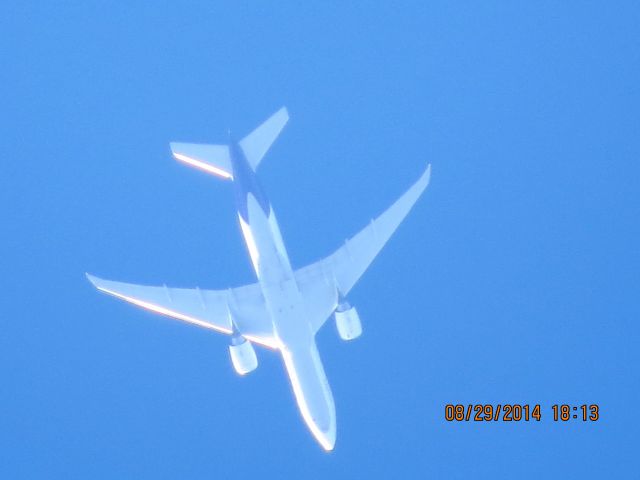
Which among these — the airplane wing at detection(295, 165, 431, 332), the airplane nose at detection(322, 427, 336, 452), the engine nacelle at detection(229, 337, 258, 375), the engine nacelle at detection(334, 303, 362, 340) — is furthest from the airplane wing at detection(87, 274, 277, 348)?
the airplane nose at detection(322, 427, 336, 452)

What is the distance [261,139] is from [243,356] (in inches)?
462

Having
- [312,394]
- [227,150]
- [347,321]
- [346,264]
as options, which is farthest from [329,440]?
[227,150]

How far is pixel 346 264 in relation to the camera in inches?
2002

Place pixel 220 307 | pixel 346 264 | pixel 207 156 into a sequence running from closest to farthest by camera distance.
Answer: pixel 220 307 → pixel 207 156 → pixel 346 264

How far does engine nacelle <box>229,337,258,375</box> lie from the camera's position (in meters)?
48.4

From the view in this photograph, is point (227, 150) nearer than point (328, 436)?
No

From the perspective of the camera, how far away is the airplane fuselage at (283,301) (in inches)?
1881

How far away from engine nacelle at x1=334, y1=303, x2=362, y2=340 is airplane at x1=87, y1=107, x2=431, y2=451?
0.05 meters

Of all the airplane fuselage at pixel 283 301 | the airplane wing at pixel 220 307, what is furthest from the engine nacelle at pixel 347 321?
the airplane wing at pixel 220 307

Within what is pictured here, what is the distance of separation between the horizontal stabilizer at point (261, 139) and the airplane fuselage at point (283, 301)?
4.45ft

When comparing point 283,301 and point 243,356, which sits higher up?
point 283,301

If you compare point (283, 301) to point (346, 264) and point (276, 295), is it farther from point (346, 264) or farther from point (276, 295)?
point (346, 264)

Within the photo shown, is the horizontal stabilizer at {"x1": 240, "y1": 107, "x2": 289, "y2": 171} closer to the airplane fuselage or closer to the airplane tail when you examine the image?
the airplane tail

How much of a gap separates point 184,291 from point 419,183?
14.1m
